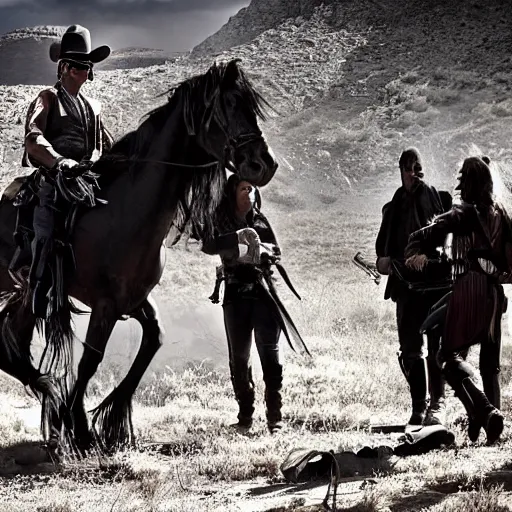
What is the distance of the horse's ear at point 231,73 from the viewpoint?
554cm

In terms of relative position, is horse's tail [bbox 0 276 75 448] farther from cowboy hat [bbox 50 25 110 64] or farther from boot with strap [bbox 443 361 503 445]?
boot with strap [bbox 443 361 503 445]

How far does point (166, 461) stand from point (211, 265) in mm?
10524

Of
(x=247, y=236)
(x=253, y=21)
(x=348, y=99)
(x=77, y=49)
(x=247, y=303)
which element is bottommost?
(x=247, y=303)

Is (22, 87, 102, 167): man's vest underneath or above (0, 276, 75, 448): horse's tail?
above

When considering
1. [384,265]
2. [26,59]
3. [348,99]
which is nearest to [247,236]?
[384,265]

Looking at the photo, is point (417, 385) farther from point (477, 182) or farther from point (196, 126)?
point (196, 126)

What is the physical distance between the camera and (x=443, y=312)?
5527 mm

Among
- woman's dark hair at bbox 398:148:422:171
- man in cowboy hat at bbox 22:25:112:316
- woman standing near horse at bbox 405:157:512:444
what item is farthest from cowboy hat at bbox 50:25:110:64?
woman standing near horse at bbox 405:157:512:444

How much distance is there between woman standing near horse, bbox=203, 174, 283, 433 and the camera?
249 inches

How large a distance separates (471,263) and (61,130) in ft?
8.10

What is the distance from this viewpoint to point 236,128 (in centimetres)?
546

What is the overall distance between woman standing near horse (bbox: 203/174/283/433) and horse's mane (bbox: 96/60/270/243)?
1.28 feet

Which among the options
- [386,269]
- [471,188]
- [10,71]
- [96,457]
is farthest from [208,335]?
[10,71]

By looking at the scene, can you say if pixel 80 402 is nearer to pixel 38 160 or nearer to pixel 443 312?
pixel 38 160
